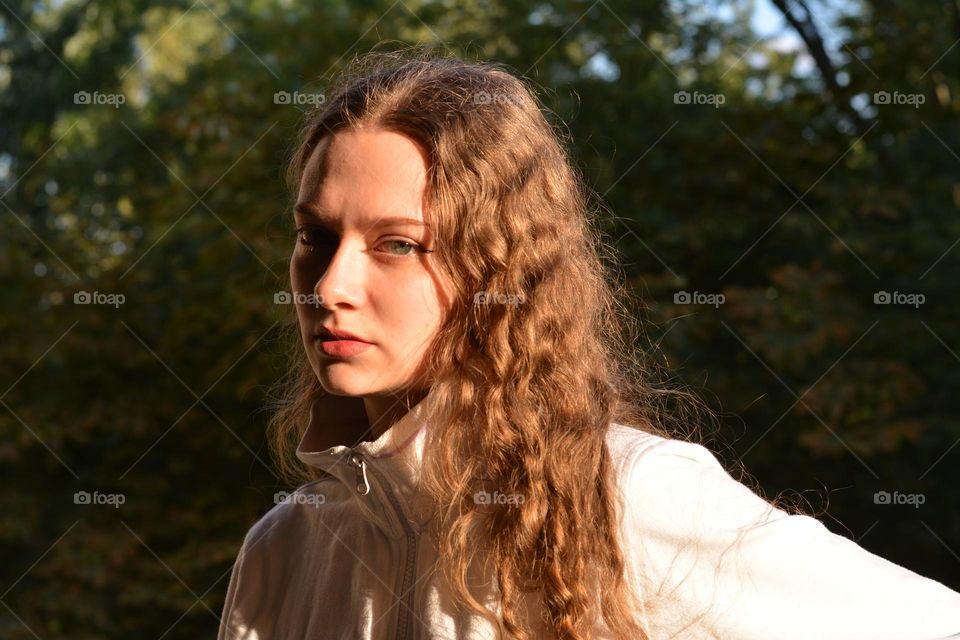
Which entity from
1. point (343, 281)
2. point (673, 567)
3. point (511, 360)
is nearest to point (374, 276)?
point (343, 281)

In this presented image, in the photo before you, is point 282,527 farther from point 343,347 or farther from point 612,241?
point 612,241

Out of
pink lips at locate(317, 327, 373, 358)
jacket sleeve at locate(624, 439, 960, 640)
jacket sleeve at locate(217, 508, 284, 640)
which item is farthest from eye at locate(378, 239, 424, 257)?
jacket sleeve at locate(217, 508, 284, 640)

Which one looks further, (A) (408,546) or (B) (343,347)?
(A) (408,546)

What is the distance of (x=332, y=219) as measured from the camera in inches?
47.6

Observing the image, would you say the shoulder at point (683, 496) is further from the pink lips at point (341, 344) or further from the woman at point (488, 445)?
the pink lips at point (341, 344)

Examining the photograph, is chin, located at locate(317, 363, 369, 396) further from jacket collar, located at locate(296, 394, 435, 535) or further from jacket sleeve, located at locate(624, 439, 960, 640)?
jacket sleeve, located at locate(624, 439, 960, 640)

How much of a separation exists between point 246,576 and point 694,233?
2712 mm

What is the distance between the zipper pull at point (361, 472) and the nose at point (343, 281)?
0.64ft

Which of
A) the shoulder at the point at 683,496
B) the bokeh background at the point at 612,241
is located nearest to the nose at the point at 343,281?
the shoulder at the point at 683,496

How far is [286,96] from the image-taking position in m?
3.97

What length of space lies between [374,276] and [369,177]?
112 mm

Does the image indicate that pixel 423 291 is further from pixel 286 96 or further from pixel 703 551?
pixel 286 96

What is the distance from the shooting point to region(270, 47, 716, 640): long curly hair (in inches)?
46.7

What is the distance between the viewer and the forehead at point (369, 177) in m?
1.19
